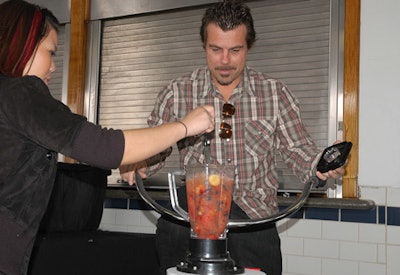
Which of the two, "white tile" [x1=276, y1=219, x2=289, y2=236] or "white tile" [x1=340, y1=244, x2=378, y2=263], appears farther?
"white tile" [x1=276, y1=219, x2=289, y2=236]

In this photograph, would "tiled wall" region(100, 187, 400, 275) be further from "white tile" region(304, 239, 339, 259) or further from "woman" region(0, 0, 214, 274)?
"woman" region(0, 0, 214, 274)

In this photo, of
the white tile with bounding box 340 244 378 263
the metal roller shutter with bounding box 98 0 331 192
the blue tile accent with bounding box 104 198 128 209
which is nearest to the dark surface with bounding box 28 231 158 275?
the blue tile accent with bounding box 104 198 128 209

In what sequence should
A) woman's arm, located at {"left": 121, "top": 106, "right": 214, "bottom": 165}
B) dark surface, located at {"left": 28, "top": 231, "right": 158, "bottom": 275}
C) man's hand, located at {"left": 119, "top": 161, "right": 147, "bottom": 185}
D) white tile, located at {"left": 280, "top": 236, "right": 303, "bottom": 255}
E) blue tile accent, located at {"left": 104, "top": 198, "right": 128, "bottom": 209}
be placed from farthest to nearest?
blue tile accent, located at {"left": 104, "top": 198, "right": 128, "bottom": 209} < white tile, located at {"left": 280, "top": 236, "right": 303, "bottom": 255} < dark surface, located at {"left": 28, "top": 231, "right": 158, "bottom": 275} < man's hand, located at {"left": 119, "top": 161, "right": 147, "bottom": 185} < woman's arm, located at {"left": 121, "top": 106, "right": 214, "bottom": 165}

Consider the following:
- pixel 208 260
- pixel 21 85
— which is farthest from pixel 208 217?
pixel 21 85

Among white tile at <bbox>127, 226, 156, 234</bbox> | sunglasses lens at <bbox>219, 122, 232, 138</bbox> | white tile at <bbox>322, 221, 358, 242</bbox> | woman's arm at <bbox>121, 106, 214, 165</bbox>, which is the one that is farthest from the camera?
white tile at <bbox>127, 226, 156, 234</bbox>

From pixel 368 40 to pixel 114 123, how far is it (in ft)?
5.56

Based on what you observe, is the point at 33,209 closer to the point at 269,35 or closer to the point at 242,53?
the point at 242,53

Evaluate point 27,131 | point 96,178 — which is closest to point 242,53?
point 27,131

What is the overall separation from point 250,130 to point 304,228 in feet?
3.69

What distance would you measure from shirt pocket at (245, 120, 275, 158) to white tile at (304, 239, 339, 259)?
1.06 meters

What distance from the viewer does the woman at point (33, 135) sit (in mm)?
1275

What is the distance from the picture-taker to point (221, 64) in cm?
201

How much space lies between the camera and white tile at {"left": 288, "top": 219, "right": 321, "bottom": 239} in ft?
9.65

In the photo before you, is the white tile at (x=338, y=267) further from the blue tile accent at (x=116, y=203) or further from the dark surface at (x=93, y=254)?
the blue tile accent at (x=116, y=203)
